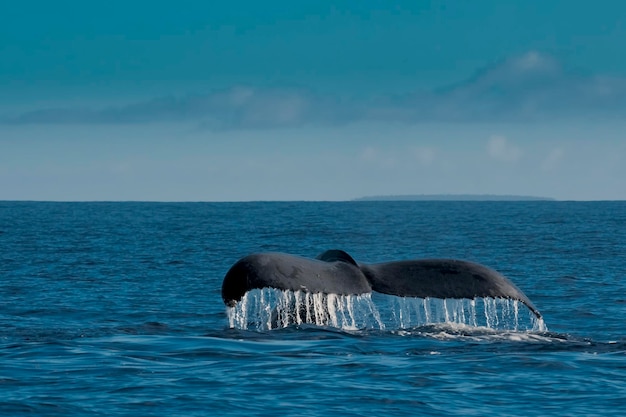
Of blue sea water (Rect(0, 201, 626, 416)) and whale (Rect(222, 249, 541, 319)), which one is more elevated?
whale (Rect(222, 249, 541, 319))

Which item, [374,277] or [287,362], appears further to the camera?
[287,362]

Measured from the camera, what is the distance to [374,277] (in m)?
10.7

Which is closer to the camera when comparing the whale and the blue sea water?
the blue sea water

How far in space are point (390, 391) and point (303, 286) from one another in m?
1.23

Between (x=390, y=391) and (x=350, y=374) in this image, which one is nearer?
(x=390, y=391)

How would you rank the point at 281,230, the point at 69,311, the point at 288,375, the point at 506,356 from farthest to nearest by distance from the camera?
1. the point at 281,230
2. the point at 69,311
3. the point at 506,356
4. the point at 288,375

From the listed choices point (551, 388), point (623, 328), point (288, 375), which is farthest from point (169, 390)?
point (623, 328)

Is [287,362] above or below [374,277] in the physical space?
below

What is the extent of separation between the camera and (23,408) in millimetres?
9609

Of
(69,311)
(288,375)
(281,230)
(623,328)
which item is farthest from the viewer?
(281,230)

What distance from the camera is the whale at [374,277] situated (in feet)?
33.2

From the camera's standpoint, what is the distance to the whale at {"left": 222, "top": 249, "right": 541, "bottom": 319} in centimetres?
1011

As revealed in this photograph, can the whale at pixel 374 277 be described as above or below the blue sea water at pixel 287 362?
above

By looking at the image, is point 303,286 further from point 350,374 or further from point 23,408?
point 23,408
